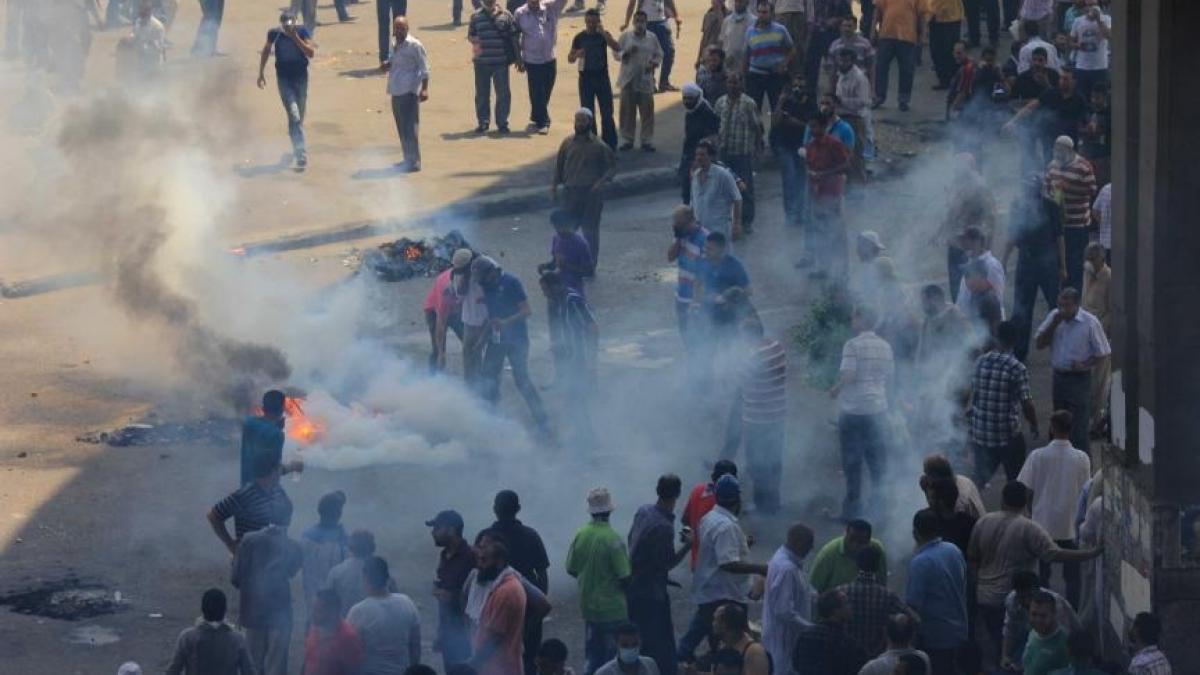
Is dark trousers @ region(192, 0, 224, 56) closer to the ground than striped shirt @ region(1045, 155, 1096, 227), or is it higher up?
higher up

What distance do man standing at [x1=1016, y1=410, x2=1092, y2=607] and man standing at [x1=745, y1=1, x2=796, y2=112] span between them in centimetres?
1024

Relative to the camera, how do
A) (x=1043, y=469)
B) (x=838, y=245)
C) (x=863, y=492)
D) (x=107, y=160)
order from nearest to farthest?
(x=1043, y=469)
(x=863, y=492)
(x=838, y=245)
(x=107, y=160)

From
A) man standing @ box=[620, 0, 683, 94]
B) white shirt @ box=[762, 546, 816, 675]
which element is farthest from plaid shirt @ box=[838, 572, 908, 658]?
man standing @ box=[620, 0, 683, 94]

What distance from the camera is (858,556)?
10.5m

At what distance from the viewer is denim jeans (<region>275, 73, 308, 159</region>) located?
888 inches

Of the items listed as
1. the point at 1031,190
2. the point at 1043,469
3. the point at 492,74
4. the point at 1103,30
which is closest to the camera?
the point at 1043,469

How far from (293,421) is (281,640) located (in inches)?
166

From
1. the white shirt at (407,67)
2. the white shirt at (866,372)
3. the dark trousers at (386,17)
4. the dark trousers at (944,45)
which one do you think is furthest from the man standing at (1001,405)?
the dark trousers at (386,17)

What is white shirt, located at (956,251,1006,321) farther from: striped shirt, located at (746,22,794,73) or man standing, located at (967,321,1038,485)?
striped shirt, located at (746,22,794,73)

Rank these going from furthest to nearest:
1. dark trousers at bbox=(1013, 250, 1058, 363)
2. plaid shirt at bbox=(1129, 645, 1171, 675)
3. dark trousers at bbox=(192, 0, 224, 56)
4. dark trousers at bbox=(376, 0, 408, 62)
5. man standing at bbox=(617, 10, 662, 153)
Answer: dark trousers at bbox=(192, 0, 224, 56)
dark trousers at bbox=(376, 0, 408, 62)
man standing at bbox=(617, 10, 662, 153)
dark trousers at bbox=(1013, 250, 1058, 363)
plaid shirt at bbox=(1129, 645, 1171, 675)

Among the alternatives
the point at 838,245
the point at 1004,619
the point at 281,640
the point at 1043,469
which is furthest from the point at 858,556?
the point at 838,245

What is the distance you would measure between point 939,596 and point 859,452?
2.97 meters

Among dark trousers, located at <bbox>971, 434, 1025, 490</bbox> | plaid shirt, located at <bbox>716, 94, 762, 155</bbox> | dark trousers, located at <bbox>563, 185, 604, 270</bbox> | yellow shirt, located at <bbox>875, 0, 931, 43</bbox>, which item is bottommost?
dark trousers, located at <bbox>971, 434, 1025, 490</bbox>

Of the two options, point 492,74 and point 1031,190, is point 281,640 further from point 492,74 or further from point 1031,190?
point 492,74
